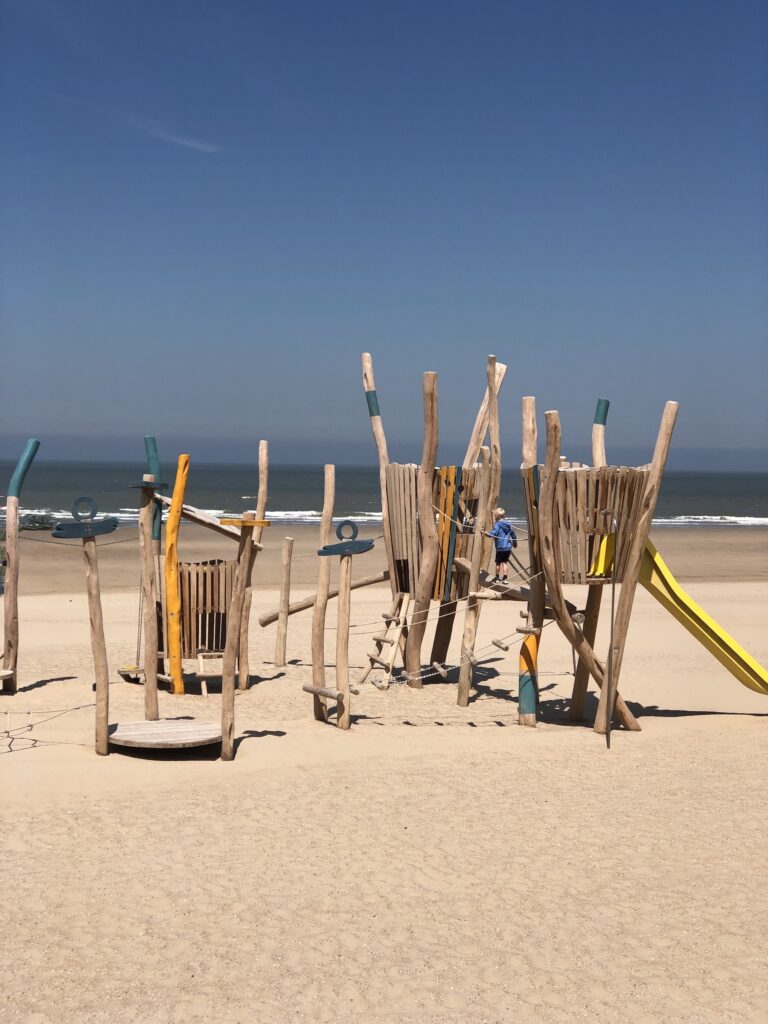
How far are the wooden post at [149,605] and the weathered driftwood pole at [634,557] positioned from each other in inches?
156

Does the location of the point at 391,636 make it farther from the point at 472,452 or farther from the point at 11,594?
the point at 11,594

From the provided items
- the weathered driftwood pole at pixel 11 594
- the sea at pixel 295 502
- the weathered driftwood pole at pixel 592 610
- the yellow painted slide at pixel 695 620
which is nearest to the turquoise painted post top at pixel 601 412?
the weathered driftwood pole at pixel 592 610

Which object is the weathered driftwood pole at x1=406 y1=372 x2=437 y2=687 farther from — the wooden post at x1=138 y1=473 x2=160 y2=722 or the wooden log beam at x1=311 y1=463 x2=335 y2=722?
the wooden post at x1=138 y1=473 x2=160 y2=722

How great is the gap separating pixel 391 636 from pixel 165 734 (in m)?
3.13

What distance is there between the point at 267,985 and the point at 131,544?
23.8 m

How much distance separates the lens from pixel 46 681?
10.4 m

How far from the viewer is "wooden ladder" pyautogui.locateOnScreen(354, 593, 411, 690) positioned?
1008 centimetres

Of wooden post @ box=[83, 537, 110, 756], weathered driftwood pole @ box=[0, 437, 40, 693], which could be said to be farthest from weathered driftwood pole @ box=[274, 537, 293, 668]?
wooden post @ box=[83, 537, 110, 756]

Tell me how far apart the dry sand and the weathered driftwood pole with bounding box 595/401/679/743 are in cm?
43

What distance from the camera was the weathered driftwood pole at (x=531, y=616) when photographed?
8.80 metres

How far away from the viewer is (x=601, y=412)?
9.36m

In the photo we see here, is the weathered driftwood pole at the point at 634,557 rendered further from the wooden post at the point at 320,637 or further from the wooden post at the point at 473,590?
the wooden post at the point at 320,637

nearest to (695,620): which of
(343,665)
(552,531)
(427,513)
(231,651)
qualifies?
(552,531)

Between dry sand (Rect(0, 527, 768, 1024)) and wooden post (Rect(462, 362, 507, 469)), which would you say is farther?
wooden post (Rect(462, 362, 507, 469))
